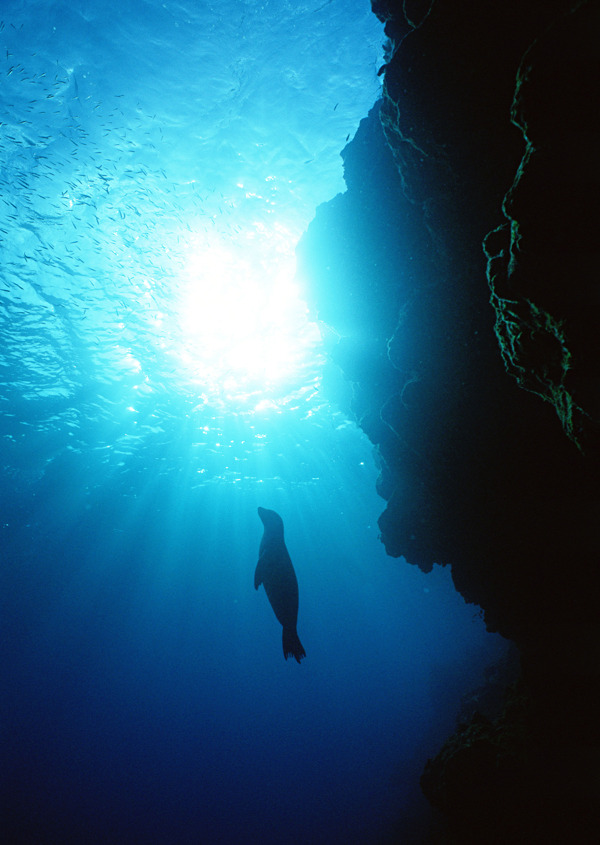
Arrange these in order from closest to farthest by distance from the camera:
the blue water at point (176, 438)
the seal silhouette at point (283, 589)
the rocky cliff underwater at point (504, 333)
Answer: the rocky cliff underwater at point (504, 333) < the seal silhouette at point (283, 589) < the blue water at point (176, 438)

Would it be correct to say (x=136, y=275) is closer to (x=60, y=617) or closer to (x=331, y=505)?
(x=331, y=505)

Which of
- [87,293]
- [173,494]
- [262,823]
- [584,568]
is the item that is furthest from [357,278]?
[262,823]

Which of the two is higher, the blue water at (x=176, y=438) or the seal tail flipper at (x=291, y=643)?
the blue water at (x=176, y=438)

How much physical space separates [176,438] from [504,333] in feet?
65.7

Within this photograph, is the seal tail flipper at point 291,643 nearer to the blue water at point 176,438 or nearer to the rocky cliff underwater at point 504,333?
the rocky cliff underwater at point 504,333

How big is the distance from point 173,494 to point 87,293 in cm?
1884

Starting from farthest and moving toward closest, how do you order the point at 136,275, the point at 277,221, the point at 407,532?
the point at 136,275 → the point at 277,221 → the point at 407,532

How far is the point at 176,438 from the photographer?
67.7 ft

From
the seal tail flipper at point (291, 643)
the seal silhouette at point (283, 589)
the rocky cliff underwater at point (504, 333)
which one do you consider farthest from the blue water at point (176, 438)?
the seal tail flipper at point (291, 643)

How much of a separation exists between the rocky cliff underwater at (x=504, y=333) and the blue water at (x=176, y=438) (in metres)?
3.00

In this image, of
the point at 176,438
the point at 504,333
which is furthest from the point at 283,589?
the point at 176,438

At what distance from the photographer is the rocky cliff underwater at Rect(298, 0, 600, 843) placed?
6.94 feet

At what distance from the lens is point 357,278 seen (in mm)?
7234

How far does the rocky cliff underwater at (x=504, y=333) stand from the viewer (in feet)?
6.94
